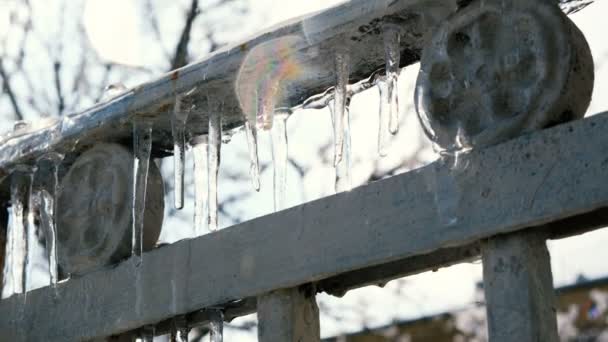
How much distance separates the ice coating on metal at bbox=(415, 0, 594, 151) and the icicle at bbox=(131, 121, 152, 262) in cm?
110

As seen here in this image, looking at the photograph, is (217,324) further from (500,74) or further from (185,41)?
(185,41)

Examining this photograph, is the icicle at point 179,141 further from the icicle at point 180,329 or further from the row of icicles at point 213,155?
the icicle at point 180,329

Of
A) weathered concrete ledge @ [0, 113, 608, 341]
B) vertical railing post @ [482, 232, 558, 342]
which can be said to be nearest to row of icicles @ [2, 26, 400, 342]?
weathered concrete ledge @ [0, 113, 608, 341]

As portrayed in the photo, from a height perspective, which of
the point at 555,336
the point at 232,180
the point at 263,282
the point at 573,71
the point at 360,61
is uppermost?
the point at 232,180

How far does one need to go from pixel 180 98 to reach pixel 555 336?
1.40 meters

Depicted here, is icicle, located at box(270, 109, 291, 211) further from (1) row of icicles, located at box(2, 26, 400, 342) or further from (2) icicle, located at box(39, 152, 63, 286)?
(2) icicle, located at box(39, 152, 63, 286)

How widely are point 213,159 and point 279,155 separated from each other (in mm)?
230

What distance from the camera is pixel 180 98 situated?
12.1 feet

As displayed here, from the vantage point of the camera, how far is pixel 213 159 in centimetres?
384

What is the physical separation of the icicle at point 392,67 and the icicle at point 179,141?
0.63 metres

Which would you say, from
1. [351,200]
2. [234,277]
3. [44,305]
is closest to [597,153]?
[351,200]

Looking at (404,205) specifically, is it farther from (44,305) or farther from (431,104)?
(44,305)

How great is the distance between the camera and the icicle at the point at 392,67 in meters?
3.28

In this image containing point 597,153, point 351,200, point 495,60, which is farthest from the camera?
point 351,200
